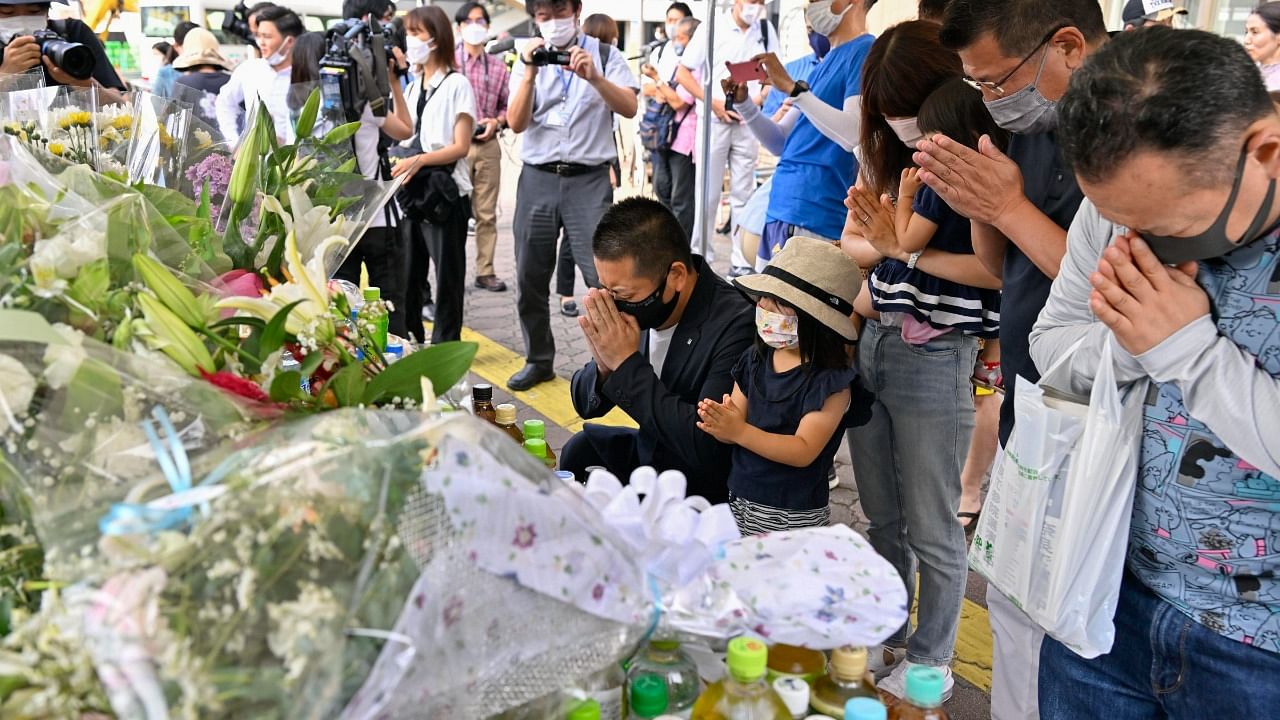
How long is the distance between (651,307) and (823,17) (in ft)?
5.19

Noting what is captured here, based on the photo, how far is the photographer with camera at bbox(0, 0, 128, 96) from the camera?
3.87 metres

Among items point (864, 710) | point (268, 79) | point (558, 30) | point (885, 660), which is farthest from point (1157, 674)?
point (268, 79)

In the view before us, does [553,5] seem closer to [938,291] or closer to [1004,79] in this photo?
[938,291]

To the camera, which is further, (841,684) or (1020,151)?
(1020,151)

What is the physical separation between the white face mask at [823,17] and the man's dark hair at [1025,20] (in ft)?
5.41

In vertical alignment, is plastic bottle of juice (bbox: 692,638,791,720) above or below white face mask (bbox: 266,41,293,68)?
below

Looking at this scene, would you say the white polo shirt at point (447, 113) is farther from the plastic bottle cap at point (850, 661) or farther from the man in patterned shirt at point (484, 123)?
the plastic bottle cap at point (850, 661)

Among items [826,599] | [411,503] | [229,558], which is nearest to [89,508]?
[229,558]

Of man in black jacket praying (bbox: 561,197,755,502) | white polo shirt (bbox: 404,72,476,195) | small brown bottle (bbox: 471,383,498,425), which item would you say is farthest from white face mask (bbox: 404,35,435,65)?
small brown bottle (bbox: 471,383,498,425)

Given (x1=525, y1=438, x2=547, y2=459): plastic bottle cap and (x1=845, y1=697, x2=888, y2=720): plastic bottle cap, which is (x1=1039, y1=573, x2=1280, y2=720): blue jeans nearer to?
(x1=845, y1=697, x2=888, y2=720): plastic bottle cap

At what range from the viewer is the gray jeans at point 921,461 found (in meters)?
2.49

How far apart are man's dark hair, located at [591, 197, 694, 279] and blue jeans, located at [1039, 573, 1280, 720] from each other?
1258 millimetres

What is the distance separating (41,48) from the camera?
4.00 m

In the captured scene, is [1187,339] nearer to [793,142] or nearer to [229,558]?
[229,558]
